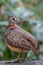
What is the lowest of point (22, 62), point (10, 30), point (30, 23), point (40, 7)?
point (22, 62)

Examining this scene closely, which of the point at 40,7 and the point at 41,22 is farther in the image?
the point at 40,7

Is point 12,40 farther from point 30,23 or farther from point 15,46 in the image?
point 30,23

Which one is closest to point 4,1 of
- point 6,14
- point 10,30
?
point 6,14

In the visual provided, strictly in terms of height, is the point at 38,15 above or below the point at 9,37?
above

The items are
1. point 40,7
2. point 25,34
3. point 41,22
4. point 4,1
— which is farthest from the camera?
point 40,7

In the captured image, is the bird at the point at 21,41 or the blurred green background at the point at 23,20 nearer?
the bird at the point at 21,41

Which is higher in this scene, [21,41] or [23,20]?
[23,20]

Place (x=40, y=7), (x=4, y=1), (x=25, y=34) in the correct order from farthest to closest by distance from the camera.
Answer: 1. (x=40, y=7)
2. (x=4, y=1)
3. (x=25, y=34)

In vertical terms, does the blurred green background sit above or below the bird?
above

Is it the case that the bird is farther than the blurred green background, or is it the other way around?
the blurred green background

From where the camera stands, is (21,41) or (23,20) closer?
(21,41)

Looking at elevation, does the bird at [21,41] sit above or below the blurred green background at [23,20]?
below
